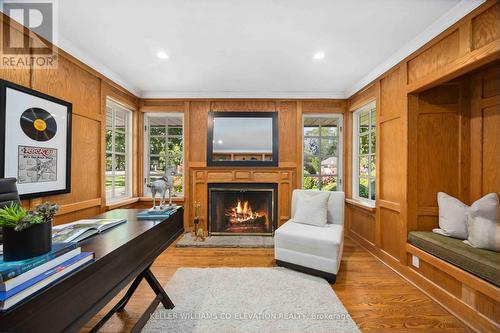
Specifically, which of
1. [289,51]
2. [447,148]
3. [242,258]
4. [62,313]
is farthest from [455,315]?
[289,51]

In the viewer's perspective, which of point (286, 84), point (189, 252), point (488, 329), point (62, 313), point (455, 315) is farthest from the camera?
point (286, 84)

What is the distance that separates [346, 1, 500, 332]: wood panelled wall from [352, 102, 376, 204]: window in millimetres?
396

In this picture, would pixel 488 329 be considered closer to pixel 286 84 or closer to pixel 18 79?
pixel 286 84

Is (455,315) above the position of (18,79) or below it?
below

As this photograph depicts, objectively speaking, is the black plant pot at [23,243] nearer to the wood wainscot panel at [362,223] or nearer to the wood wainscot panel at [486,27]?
the wood wainscot panel at [486,27]

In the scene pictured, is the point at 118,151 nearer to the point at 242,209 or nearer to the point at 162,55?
the point at 162,55

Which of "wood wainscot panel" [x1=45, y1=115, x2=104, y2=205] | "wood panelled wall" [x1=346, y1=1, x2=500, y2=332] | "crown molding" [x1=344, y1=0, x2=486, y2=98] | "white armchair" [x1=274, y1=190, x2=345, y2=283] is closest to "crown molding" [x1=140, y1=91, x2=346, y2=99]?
"crown molding" [x1=344, y1=0, x2=486, y2=98]

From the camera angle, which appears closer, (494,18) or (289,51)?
(494,18)

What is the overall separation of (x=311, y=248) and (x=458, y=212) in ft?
4.78

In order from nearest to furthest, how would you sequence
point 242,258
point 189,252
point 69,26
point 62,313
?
point 62,313 → point 69,26 → point 242,258 → point 189,252

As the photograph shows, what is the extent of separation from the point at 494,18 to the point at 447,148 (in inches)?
48.0

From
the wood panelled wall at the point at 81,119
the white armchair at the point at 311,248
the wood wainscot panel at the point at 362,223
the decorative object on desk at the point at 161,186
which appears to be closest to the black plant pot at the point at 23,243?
the decorative object on desk at the point at 161,186

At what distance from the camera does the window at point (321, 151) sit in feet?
13.0

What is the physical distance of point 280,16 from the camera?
186 cm
